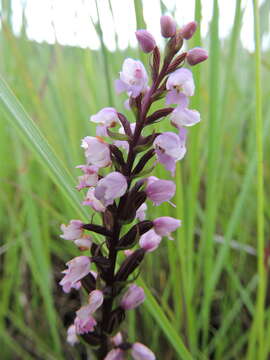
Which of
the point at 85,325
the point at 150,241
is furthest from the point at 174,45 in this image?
the point at 85,325

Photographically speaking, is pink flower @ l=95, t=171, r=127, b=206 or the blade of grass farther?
the blade of grass

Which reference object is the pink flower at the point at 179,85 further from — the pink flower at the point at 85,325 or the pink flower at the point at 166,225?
the pink flower at the point at 85,325

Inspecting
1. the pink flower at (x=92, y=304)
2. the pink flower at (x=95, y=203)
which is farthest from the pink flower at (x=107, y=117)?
the pink flower at (x=92, y=304)

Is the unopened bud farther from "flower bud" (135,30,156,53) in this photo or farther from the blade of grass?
the blade of grass

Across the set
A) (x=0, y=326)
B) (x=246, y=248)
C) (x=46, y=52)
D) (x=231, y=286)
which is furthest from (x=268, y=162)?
(x=0, y=326)

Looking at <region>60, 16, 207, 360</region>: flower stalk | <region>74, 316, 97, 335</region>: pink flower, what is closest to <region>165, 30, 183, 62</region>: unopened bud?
<region>60, 16, 207, 360</region>: flower stalk

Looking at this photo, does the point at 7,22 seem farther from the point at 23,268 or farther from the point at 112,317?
the point at 112,317
